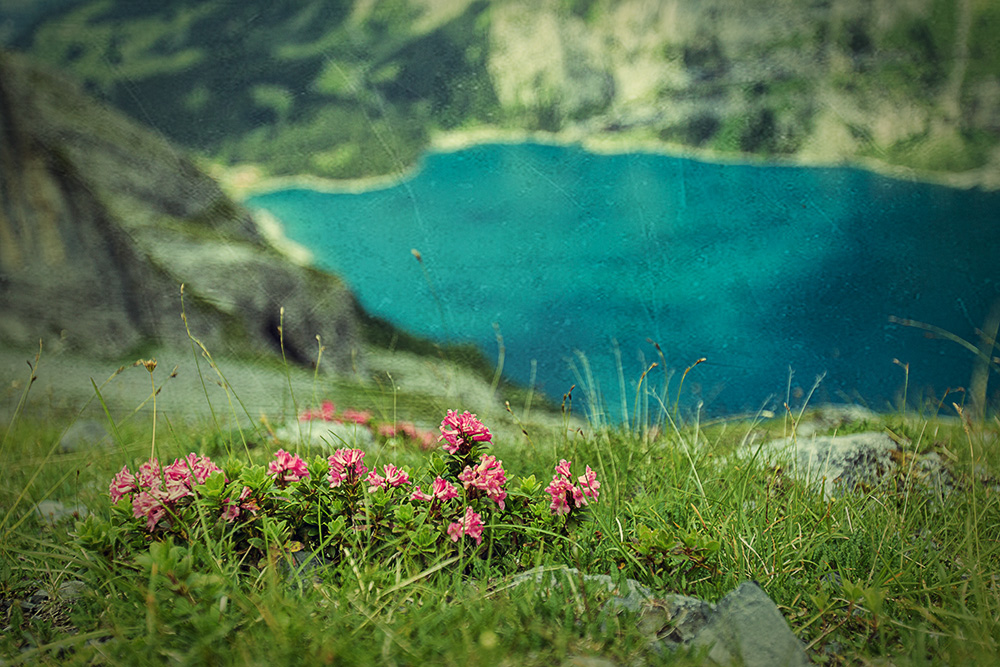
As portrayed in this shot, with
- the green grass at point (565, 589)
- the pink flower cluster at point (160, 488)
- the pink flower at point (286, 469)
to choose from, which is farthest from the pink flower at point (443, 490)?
the pink flower cluster at point (160, 488)

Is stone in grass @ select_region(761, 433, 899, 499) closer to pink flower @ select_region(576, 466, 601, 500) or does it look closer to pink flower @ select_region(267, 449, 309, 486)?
pink flower @ select_region(576, 466, 601, 500)

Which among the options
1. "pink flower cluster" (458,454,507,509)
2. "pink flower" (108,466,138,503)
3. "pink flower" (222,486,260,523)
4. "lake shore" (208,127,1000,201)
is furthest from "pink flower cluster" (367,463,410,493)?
"lake shore" (208,127,1000,201)

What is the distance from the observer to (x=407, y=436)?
303 cm

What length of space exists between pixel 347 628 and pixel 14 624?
0.81m

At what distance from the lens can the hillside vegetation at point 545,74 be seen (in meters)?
3.25

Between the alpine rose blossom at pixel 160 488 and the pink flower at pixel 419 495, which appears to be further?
the pink flower at pixel 419 495

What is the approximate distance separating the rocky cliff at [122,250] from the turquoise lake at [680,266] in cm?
30

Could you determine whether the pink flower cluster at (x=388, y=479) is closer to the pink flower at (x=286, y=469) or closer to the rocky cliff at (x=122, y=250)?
the pink flower at (x=286, y=469)

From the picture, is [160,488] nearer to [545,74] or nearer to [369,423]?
[369,423]

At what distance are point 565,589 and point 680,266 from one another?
2.09 m

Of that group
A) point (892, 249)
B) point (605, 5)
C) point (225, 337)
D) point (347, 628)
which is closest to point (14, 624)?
point (347, 628)

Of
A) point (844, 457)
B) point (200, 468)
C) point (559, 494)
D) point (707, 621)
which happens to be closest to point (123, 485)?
point (200, 468)

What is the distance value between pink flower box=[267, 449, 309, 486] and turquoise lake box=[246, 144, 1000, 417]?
5.44 feet

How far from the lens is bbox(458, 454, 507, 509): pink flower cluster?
1616 millimetres
